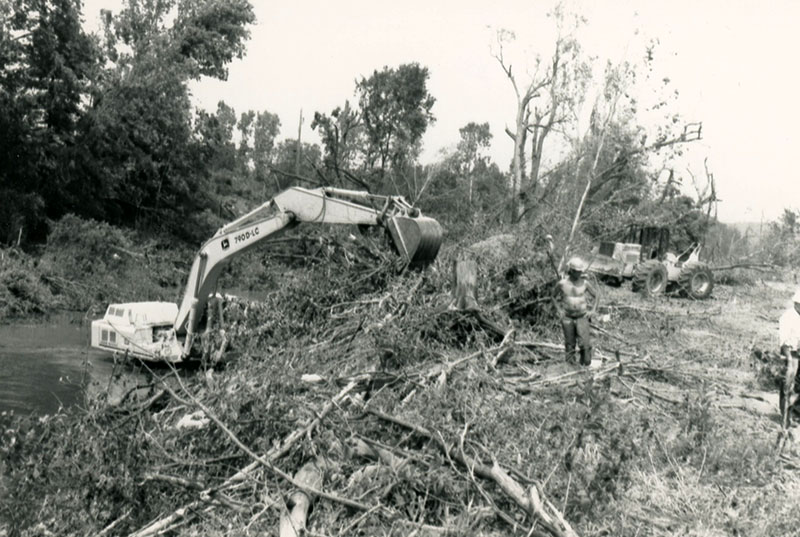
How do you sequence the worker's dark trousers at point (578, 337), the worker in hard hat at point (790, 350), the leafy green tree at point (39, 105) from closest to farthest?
the worker in hard hat at point (790, 350) → the worker's dark trousers at point (578, 337) → the leafy green tree at point (39, 105)

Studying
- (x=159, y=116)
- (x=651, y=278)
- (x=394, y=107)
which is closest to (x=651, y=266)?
(x=651, y=278)

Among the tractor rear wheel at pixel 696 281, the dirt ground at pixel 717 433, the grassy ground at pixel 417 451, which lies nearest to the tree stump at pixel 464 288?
the grassy ground at pixel 417 451

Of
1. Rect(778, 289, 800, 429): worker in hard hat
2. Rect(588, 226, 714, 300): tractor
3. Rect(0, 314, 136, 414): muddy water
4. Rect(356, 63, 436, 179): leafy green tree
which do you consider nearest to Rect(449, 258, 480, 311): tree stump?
Rect(778, 289, 800, 429): worker in hard hat

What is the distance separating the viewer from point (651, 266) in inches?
704

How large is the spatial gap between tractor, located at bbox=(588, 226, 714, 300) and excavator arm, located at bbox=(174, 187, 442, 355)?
30.1ft

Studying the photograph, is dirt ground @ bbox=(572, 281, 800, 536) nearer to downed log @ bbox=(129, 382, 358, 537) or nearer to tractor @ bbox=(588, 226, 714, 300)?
downed log @ bbox=(129, 382, 358, 537)

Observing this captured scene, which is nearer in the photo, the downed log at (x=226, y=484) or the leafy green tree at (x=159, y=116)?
the downed log at (x=226, y=484)

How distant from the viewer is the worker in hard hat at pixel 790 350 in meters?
7.02

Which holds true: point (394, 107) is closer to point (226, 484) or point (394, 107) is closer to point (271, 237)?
point (271, 237)

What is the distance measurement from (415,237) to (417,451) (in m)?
3.68

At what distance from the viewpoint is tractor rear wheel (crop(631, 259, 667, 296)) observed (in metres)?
17.7

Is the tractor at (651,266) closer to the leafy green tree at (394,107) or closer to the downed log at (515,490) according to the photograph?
the downed log at (515,490)

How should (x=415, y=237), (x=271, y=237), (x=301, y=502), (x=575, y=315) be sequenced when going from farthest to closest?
(x=271, y=237)
(x=415, y=237)
(x=575, y=315)
(x=301, y=502)

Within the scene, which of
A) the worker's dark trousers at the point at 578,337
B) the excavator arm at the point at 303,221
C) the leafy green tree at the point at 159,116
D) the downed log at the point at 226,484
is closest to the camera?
the downed log at the point at 226,484
